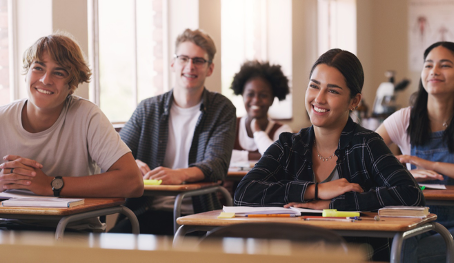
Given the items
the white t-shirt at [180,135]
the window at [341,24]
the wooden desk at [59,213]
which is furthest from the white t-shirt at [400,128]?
the window at [341,24]

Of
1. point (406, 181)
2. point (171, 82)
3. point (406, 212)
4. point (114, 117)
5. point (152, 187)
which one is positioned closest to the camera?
point (406, 212)

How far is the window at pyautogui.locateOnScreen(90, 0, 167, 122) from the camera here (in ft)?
13.3

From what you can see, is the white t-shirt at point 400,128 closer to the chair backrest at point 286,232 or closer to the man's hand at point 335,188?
the man's hand at point 335,188

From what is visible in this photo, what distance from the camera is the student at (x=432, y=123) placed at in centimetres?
298

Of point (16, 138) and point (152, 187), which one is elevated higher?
point (16, 138)

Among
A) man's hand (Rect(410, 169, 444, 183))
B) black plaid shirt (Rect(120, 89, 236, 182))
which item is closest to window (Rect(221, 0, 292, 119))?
black plaid shirt (Rect(120, 89, 236, 182))

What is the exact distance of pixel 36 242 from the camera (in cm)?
54

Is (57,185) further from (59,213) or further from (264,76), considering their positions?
(264,76)

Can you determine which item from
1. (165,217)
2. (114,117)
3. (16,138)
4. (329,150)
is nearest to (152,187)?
(165,217)

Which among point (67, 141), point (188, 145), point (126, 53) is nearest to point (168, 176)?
point (188, 145)

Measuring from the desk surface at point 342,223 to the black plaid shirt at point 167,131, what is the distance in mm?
1463

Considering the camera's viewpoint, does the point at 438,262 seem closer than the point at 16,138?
Yes

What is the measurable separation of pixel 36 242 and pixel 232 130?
2.86 meters

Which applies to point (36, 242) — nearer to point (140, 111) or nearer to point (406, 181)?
point (406, 181)
